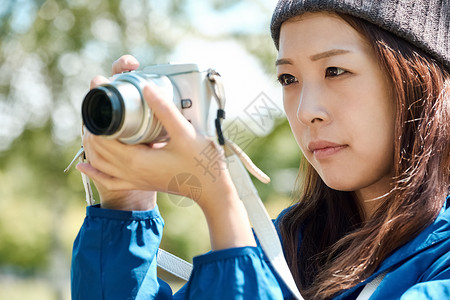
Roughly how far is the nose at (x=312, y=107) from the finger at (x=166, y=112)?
1.13 ft

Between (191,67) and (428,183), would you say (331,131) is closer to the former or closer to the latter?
(428,183)

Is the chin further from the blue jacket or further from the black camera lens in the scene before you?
the black camera lens

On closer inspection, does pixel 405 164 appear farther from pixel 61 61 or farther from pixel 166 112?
pixel 61 61

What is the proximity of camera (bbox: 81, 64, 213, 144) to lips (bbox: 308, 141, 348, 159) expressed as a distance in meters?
0.31

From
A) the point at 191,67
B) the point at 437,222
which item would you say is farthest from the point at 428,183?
the point at 191,67

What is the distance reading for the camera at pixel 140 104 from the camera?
910mm

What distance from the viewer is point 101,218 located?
1.13 meters

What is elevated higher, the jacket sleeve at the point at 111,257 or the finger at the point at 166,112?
the finger at the point at 166,112

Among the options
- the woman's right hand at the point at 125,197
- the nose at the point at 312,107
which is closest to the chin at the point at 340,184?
the nose at the point at 312,107

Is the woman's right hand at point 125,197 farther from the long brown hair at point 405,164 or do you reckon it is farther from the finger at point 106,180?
the long brown hair at point 405,164

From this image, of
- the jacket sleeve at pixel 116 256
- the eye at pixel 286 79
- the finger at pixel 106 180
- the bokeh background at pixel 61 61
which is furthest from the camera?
the bokeh background at pixel 61 61

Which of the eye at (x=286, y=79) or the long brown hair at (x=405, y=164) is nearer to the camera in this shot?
the long brown hair at (x=405, y=164)

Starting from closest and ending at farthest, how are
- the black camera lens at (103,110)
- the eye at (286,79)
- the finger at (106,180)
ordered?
the black camera lens at (103,110), the finger at (106,180), the eye at (286,79)

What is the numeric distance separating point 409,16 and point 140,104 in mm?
643
